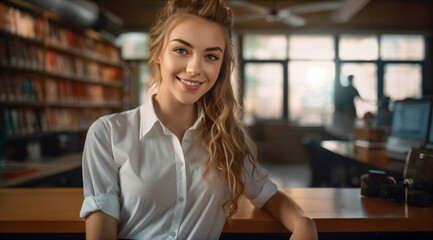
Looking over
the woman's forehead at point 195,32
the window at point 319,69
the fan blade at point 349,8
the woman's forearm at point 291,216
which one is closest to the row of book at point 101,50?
the window at point 319,69

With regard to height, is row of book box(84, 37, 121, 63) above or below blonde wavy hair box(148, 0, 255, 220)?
above

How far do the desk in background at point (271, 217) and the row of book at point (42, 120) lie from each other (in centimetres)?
260

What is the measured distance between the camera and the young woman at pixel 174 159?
1.04 m

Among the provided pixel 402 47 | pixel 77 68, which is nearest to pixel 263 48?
pixel 402 47

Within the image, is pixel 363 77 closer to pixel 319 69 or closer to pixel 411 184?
pixel 319 69

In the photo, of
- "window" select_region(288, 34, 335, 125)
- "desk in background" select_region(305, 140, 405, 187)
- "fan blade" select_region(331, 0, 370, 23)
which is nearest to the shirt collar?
"desk in background" select_region(305, 140, 405, 187)

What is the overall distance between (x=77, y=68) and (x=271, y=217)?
468cm

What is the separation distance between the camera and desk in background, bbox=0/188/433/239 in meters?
1.12

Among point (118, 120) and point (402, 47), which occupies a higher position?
point (402, 47)

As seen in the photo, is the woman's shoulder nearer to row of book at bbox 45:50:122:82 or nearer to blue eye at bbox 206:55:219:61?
blue eye at bbox 206:55:219:61

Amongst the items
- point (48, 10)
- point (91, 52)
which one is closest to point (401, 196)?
point (48, 10)

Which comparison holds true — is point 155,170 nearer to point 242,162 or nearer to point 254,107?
point 242,162

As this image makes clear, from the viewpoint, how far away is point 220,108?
124cm

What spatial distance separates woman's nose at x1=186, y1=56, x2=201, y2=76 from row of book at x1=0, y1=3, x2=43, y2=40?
3.11 metres
